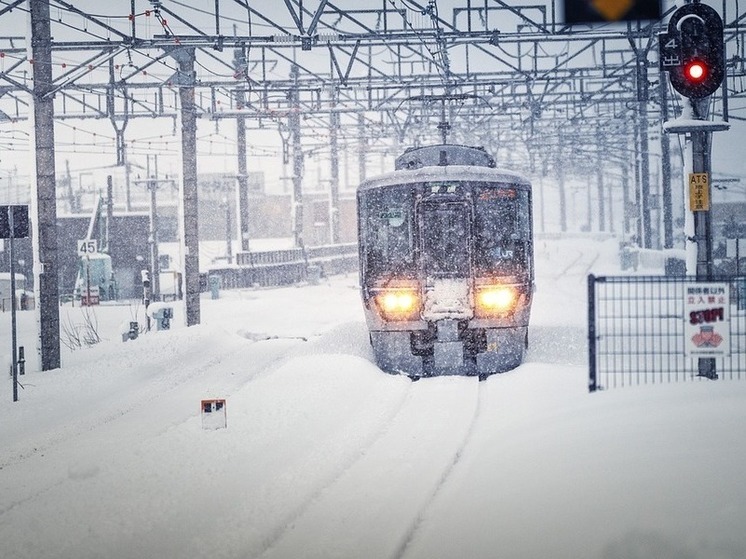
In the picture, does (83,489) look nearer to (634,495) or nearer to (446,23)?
(634,495)

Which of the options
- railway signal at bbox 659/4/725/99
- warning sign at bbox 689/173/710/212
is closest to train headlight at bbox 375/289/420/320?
warning sign at bbox 689/173/710/212

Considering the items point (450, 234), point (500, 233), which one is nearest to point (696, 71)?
point (500, 233)

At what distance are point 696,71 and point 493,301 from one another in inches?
168

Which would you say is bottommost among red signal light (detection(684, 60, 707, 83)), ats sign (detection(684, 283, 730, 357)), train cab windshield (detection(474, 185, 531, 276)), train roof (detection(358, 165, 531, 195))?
ats sign (detection(684, 283, 730, 357))

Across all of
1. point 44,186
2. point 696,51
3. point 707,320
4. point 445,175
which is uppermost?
point 696,51

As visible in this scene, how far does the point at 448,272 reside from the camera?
10.9m

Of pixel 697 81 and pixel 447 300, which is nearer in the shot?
pixel 697 81

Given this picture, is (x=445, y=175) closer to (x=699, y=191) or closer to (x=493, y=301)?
(x=493, y=301)

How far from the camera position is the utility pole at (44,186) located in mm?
12984

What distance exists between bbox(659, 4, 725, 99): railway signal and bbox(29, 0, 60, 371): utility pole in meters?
10.4

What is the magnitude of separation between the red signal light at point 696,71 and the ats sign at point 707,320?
237cm

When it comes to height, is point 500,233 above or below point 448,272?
above

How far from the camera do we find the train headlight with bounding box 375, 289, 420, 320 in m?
10.8

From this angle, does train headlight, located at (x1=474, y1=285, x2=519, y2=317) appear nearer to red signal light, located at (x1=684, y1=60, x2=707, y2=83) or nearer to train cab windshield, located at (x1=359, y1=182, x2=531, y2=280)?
train cab windshield, located at (x1=359, y1=182, x2=531, y2=280)
